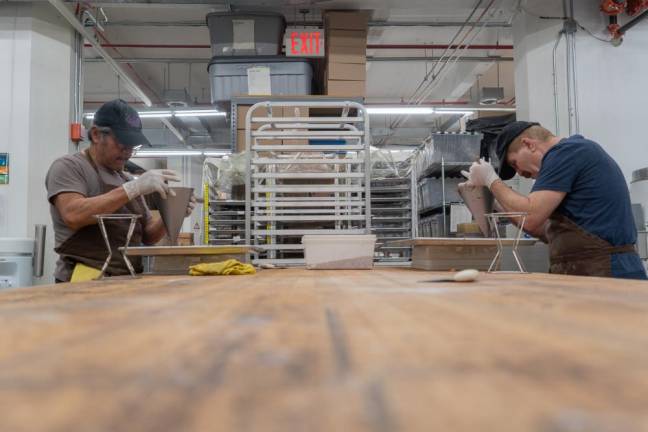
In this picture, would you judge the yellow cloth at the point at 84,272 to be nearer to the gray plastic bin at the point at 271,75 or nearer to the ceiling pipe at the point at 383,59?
the gray plastic bin at the point at 271,75

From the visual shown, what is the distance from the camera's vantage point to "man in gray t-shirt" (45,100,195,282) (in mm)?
1725

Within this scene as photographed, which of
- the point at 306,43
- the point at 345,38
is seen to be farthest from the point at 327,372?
the point at 345,38

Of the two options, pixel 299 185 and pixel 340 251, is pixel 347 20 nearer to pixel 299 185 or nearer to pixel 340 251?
pixel 299 185

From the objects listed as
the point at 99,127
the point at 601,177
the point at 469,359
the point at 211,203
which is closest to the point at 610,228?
the point at 601,177

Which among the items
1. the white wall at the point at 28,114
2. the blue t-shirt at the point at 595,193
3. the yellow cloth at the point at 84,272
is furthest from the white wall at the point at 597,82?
the white wall at the point at 28,114

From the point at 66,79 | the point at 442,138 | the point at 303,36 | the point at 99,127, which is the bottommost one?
the point at 99,127

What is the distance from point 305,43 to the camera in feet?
13.4

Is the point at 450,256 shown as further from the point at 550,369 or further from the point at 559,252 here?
the point at 550,369

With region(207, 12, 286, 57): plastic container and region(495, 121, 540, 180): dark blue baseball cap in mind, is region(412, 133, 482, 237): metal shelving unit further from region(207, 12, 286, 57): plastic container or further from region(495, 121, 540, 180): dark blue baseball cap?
region(495, 121, 540, 180): dark blue baseball cap

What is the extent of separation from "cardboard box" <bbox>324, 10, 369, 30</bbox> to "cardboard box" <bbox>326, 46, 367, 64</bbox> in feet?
0.65

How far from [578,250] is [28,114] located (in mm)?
3896

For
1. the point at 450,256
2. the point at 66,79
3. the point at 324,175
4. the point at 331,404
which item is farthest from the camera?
the point at 66,79

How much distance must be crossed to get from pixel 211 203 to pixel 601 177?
103 inches

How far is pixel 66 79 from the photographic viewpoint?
4.06 meters
